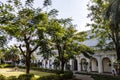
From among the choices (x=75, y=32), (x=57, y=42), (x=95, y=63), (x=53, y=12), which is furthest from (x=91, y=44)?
(x=53, y=12)

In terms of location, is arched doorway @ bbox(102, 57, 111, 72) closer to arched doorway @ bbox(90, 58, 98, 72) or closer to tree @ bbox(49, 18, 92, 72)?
arched doorway @ bbox(90, 58, 98, 72)

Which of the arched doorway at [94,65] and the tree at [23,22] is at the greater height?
the tree at [23,22]

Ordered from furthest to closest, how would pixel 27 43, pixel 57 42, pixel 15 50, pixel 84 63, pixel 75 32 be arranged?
1. pixel 84 63
2. pixel 75 32
3. pixel 57 42
4. pixel 15 50
5. pixel 27 43

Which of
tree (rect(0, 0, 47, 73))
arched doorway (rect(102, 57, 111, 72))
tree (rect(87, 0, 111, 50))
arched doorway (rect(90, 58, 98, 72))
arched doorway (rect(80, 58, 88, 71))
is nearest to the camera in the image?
tree (rect(0, 0, 47, 73))

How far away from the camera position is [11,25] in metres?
20.3

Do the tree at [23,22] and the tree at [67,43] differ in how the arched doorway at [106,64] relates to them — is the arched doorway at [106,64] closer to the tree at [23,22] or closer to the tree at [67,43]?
the tree at [67,43]

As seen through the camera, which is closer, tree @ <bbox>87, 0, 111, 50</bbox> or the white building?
tree @ <bbox>87, 0, 111, 50</bbox>

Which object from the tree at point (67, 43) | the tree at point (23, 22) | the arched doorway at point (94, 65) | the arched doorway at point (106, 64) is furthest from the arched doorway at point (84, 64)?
the tree at point (23, 22)

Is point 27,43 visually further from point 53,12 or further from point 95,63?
point 95,63

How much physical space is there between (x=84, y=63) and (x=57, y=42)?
16778mm

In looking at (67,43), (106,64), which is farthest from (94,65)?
(67,43)

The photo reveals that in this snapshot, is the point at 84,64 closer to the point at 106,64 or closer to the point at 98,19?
the point at 106,64

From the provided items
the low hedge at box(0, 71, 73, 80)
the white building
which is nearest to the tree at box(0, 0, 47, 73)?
the low hedge at box(0, 71, 73, 80)

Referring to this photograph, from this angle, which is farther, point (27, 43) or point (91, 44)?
point (91, 44)
